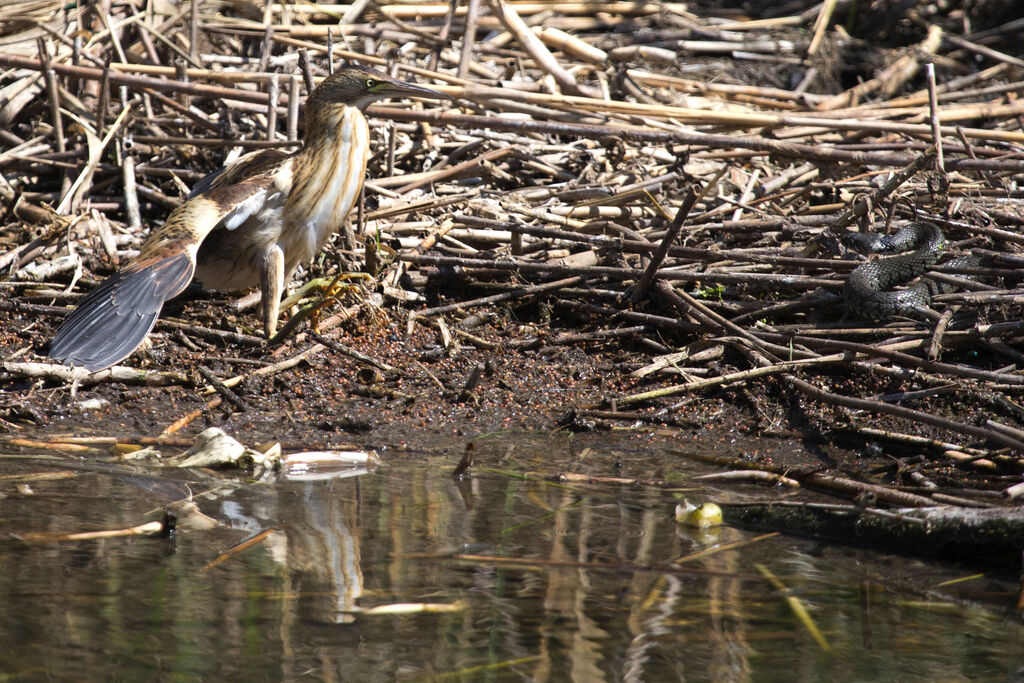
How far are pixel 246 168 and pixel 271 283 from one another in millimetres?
609

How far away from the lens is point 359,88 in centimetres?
466

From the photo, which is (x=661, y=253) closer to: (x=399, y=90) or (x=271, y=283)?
(x=399, y=90)

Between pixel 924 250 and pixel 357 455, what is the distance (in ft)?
8.80

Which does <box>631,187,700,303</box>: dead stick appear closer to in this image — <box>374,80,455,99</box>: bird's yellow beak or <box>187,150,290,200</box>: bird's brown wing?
<box>374,80,455,99</box>: bird's yellow beak

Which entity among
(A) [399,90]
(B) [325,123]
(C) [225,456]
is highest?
(A) [399,90]

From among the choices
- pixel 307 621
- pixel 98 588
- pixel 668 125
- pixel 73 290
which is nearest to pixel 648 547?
pixel 307 621

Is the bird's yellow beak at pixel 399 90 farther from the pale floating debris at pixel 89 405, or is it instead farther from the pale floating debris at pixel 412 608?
the pale floating debris at pixel 412 608

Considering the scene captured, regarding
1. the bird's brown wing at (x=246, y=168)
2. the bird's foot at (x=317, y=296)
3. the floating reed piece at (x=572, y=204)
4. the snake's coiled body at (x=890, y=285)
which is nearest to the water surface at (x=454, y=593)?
the floating reed piece at (x=572, y=204)

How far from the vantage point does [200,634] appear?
7.14 ft

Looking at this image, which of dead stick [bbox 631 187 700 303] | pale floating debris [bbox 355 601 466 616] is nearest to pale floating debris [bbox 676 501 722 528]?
pale floating debris [bbox 355 601 466 616]

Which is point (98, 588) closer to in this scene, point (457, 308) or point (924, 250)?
point (457, 308)

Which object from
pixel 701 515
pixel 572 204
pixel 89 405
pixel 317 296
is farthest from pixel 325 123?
pixel 701 515

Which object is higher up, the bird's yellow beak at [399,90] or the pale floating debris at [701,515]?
the bird's yellow beak at [399,90]

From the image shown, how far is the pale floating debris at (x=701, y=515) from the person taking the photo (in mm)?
2932
